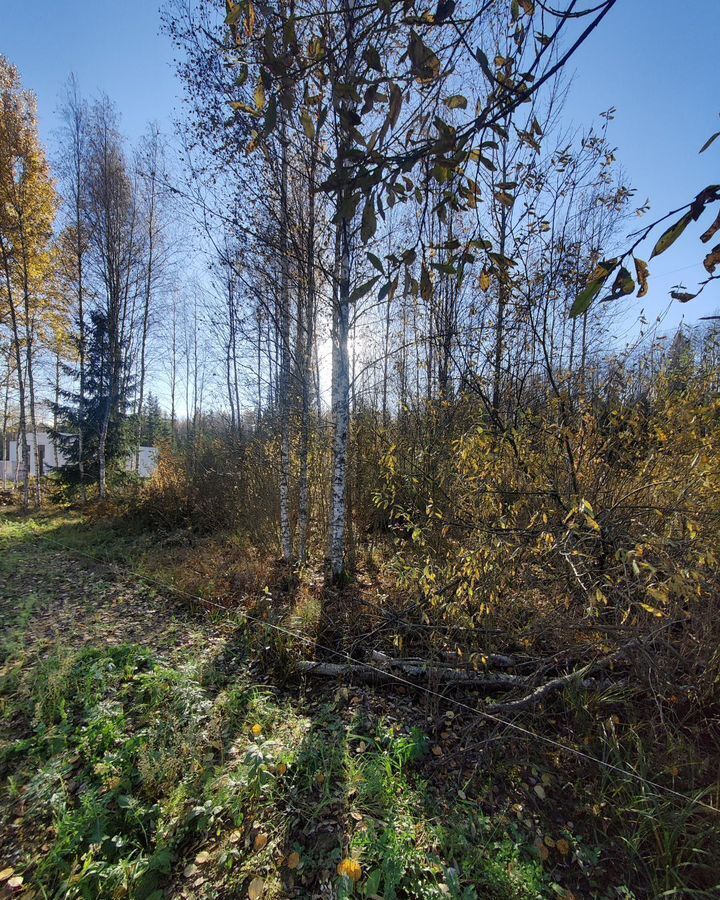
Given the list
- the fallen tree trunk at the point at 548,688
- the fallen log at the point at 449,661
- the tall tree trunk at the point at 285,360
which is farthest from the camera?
the tall tree trunk at the point at 285,360

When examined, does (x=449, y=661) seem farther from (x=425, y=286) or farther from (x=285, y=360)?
(x=285, y=360)

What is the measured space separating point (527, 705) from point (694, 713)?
1004 mm

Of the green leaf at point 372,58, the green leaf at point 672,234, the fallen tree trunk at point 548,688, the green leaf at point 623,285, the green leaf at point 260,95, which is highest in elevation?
the green leaf at point 260,95

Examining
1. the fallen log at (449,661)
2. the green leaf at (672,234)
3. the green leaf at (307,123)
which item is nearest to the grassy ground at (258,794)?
the fallen log at (449,661)

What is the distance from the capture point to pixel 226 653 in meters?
3.83

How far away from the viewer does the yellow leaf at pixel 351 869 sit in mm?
1808

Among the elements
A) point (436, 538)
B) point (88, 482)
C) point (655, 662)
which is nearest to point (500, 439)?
point (436, 538)

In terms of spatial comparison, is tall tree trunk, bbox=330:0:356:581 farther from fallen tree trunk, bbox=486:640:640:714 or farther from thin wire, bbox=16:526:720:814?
fallen tree trunk, bbox=486:640:640:714

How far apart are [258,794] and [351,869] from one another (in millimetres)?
676

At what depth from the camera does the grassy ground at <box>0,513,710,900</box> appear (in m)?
1.83

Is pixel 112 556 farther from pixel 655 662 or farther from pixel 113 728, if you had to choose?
pixel 655 662

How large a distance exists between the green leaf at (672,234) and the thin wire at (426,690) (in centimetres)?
216

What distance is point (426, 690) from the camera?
8.54 ft

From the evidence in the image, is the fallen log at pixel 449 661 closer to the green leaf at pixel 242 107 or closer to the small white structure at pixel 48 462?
the green leaf at pixel 242 107
